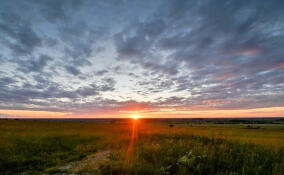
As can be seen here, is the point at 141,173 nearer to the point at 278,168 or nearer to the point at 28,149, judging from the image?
the point at 278,168

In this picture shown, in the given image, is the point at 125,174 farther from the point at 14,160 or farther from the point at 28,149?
the point at 28,149

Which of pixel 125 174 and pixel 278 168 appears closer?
pixel 125 174

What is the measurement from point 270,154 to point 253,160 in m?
2.29

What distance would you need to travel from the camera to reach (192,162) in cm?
657

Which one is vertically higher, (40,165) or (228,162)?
(228,162)

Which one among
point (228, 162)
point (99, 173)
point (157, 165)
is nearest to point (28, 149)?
point (99, 173)

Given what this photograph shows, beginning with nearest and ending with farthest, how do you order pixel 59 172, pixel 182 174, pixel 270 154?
pixel 182 174 → pixel 59 172 → pixel 270 154

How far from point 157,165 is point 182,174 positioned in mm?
1369

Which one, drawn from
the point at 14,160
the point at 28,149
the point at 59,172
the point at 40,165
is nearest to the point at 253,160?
the point at 59,172

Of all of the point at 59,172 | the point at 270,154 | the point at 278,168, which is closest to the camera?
the point at 278,168

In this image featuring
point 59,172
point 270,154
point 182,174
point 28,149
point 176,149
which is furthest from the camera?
point 28,149

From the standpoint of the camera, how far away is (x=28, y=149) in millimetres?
11891

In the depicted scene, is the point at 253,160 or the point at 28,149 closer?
the point at 253,160

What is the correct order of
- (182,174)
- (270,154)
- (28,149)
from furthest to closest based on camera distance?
(28,149), (270,154), (182,174)
